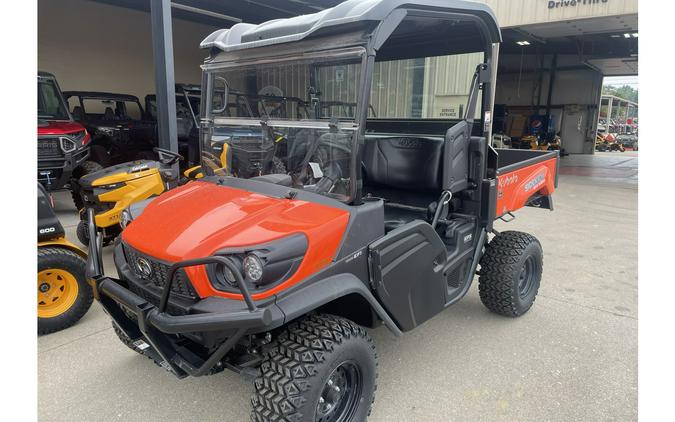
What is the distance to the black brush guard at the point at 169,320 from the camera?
1.71 metres

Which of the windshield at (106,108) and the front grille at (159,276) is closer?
the front grille at (159,276)

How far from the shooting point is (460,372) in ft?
9.25

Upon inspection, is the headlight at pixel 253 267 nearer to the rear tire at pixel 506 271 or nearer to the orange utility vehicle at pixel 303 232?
the orange utility vehicle at pixel 303 232

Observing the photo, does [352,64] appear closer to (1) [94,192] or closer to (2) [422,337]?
→ (2) [422,337]

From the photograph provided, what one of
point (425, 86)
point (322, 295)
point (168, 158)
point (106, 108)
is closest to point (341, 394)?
point (322, 295)

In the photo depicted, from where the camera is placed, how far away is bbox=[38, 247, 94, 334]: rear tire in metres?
3.21

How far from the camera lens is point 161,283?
2.10m

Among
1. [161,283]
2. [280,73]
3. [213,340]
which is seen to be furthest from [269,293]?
[280,73]

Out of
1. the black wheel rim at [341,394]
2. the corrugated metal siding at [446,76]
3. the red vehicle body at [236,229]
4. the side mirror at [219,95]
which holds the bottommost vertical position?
the black wheel rim at [341,394]

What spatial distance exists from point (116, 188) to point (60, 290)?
1.46 m

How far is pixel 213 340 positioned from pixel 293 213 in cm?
68

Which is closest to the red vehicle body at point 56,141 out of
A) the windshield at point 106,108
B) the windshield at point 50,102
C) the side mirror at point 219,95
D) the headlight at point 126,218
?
the windshield at point 50,102

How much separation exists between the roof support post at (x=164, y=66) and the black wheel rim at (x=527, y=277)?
447cm

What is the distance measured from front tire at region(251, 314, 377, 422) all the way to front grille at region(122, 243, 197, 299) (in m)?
0.47
